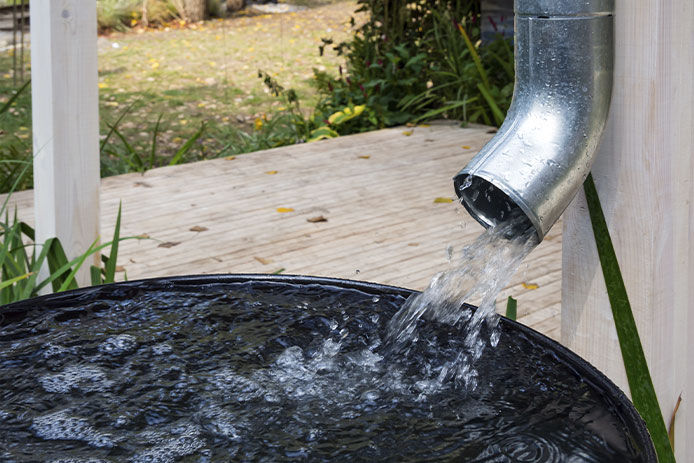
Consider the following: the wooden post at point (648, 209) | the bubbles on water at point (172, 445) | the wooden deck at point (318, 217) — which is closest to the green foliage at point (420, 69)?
the wooden deck at point (318, 217)

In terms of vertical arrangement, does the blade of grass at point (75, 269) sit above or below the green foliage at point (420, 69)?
below

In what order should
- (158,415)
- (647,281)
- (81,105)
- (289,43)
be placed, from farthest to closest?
(289,43) → (81,105) → (647,281) → (158,415)

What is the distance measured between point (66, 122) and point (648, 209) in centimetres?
155

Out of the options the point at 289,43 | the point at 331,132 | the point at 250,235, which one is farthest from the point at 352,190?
the point at 289,43

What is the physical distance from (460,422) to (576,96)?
502mm

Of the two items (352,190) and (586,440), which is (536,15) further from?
(352,190)

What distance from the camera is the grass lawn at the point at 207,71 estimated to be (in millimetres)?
6098

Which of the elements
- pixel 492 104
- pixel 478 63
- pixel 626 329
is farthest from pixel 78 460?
pixel 492 104

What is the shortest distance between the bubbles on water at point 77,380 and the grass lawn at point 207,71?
465cm

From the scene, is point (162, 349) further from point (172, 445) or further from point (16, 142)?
point (16, 142)

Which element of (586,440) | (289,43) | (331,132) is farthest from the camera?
(289,43)

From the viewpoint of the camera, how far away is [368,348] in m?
1.35

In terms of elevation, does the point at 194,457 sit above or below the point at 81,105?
below

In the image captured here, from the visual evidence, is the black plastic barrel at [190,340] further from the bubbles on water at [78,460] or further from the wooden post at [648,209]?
the wooden post at [648,209]
